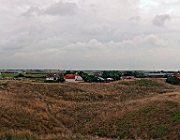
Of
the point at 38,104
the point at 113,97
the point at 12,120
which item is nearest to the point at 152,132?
the point at 12,120

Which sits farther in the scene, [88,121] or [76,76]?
[76,76]

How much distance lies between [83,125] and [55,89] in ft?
71.8

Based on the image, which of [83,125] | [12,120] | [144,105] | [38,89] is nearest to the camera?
[12,120]

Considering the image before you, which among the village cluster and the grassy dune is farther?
the village cluster

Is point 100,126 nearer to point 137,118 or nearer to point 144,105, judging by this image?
point 137,118

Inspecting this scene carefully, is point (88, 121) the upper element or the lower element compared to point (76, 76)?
lower

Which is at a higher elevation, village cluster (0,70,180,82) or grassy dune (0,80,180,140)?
village cluster (0,70,180,82)

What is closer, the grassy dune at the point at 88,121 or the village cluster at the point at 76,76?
the grassy dune at the point at 88,121

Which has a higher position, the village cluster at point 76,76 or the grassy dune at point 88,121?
the village cluster at point 76,76

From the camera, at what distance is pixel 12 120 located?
26.2m

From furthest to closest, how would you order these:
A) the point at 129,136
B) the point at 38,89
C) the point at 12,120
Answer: the point at 38,89 → the point at 12,120 → the point at 129,136

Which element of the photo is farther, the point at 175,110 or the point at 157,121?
the point at 175,110

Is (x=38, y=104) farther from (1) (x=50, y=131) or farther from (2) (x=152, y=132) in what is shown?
(2) (x=152, y=132)

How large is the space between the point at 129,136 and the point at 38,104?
1242 centimetres
